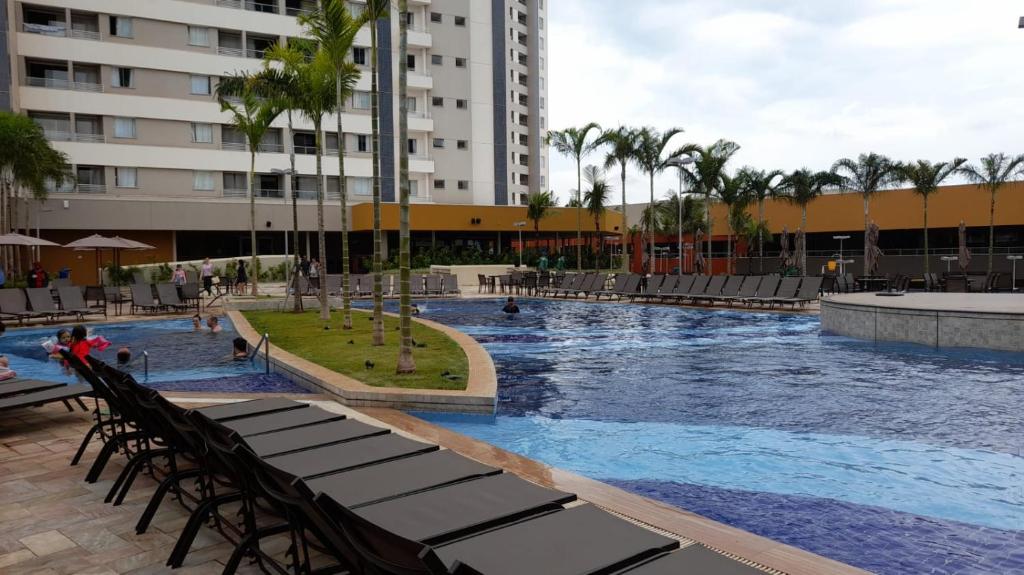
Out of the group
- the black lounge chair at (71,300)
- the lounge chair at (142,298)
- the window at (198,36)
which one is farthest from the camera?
the window at (198,36)

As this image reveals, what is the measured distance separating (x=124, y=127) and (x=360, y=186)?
49.5 feet

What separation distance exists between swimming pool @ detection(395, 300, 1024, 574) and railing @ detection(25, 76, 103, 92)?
38.2m

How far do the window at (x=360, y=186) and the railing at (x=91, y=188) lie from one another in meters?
15.4

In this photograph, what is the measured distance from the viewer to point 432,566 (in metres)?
2.34

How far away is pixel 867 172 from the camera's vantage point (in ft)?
133

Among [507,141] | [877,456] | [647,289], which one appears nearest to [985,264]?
[647,289]

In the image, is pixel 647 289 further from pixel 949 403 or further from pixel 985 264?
pixel 985 264

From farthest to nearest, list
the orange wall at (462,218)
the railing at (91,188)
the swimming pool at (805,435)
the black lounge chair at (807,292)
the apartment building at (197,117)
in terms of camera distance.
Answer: the orange wall at (462,218)
the railing at (91,188)
the apartment building at (197,117)
the black lounge chair at (807,292)
the swimming pool at (805,435)

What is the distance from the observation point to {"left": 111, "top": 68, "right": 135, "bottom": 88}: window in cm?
4291

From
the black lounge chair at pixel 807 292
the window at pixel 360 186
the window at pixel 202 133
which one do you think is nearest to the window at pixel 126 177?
the window at pixel 202 133

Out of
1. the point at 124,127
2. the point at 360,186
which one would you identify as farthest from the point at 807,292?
the point at 124,127

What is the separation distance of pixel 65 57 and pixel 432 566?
160ft

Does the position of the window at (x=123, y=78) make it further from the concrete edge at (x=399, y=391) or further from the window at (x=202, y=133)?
the concrete edge at (x=399, y=391)

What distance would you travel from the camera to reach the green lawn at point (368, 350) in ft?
34.1
